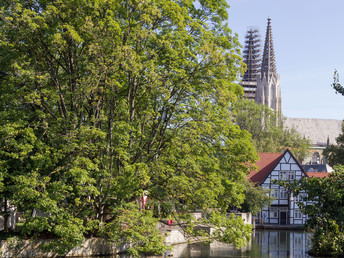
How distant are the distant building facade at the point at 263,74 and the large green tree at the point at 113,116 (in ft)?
377

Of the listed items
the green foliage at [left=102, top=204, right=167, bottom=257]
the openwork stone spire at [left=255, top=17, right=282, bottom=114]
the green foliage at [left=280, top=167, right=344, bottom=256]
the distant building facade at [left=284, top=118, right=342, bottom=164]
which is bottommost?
the green foliage at [left=102, top=204, right=167, bottom=257]

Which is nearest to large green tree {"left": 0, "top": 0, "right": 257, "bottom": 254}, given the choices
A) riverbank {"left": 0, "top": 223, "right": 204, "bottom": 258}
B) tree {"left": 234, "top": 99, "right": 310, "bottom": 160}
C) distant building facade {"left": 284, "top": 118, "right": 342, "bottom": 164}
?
riverbank {"left": 0, "top": 223, "right": 204, "bottom": 258}

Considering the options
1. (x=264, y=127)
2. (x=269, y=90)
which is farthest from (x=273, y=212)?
(x=269, y=90)

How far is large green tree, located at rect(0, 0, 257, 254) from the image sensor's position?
20.7 meters

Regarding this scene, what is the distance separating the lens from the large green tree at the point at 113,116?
67.9ft

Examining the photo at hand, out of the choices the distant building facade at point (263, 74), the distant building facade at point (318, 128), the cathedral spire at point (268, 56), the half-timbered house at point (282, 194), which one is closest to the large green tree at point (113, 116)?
the half-timbered house at point (282, 194)

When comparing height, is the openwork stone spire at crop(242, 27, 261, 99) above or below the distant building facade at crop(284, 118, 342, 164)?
above

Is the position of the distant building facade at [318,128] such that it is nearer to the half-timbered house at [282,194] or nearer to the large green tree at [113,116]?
the half-timbered house at [282,194]

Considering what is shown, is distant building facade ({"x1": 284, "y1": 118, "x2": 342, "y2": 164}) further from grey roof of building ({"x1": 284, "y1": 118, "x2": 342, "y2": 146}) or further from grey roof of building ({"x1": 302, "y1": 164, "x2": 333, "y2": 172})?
grey roof of building ({"x1": 302, "y1": 164, "x2": 333, "y2": 172})

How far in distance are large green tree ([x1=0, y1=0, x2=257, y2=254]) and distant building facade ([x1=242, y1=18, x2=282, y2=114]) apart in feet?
377

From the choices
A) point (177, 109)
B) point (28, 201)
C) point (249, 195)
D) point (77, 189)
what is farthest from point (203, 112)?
point (249, 195)

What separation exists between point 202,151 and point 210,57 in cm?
396

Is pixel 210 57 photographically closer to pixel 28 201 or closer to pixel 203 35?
pixel 203 35

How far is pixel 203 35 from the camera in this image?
924 inches
